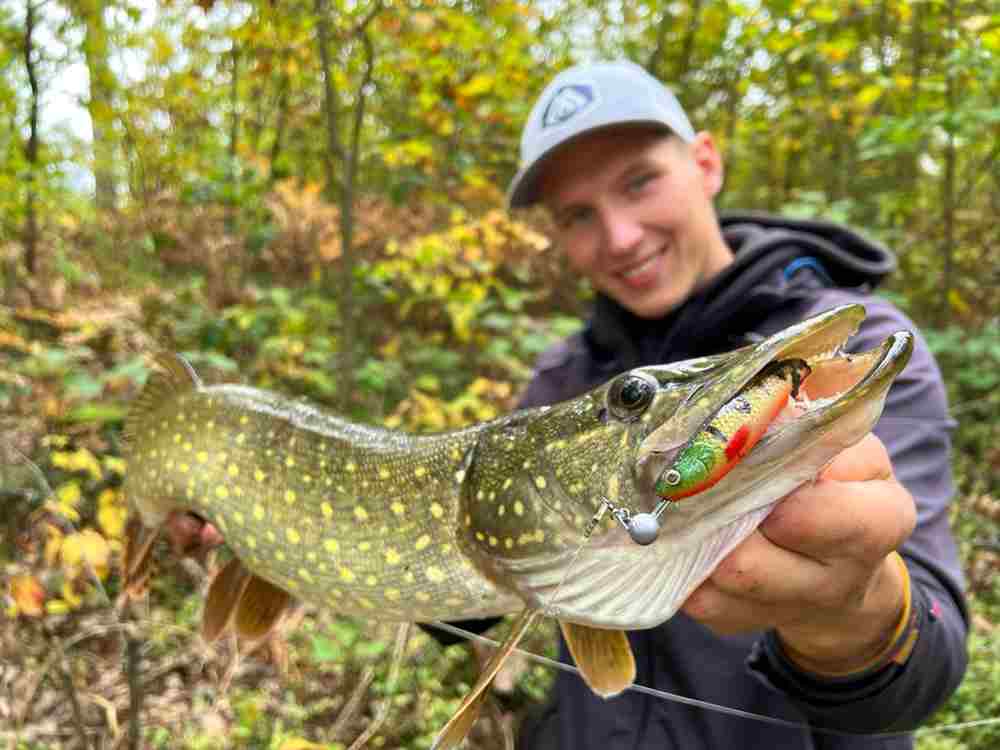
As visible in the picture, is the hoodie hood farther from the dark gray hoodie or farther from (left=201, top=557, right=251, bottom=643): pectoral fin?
(left=201, top=557, right=251, bottom=643): pectoral fin

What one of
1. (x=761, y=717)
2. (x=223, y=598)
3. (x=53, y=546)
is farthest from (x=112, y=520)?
(x=761, y=717)

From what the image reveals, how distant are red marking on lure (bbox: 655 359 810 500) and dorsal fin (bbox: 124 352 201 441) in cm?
117

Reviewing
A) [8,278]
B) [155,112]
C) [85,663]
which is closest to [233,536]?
[85,663]

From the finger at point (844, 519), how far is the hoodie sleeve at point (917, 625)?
24 centimetres

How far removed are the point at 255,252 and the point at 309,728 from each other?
189cm

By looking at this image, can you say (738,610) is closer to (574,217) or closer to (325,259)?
(574,217)

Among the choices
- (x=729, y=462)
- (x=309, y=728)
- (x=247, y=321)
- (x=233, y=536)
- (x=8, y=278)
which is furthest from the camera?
A: (x=8, y=278)

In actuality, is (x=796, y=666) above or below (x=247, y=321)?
below

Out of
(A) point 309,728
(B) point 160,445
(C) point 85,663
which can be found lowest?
(A) point 309,728

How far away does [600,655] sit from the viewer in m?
0.80

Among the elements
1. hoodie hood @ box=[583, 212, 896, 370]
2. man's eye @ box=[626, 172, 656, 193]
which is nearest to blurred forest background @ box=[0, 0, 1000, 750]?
hoodie hood @ box=[583, 212, 896, 370]

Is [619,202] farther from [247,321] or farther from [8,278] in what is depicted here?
[8,278]

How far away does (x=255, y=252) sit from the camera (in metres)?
2.73

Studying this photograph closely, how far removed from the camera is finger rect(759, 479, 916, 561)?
1.89 ft
